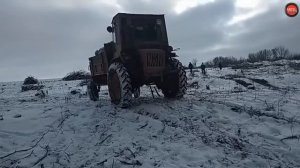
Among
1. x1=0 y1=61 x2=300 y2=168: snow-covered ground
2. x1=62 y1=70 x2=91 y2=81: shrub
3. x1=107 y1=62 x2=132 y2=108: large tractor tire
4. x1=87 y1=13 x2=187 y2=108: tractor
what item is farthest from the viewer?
x1=62 y1=70 x2=91 y2=81: shrub

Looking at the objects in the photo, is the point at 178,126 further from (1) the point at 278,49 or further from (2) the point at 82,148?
(1) the point at 278,49

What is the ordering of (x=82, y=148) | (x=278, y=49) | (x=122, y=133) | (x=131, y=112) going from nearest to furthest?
(x=82, y=148), (x=122, y=133), (x=131, y=112), (x=278, y=49)

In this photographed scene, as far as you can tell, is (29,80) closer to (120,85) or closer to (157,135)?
(120,85)

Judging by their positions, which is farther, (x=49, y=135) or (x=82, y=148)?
(x=49, y=135)

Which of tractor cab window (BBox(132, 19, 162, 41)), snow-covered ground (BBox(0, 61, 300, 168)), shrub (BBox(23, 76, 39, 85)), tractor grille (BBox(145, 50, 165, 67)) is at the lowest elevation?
snow-covered ground (BBox(0, 61, 300, 168))

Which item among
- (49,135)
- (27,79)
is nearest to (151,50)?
(49,135)

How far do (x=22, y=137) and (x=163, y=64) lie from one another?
5.49m

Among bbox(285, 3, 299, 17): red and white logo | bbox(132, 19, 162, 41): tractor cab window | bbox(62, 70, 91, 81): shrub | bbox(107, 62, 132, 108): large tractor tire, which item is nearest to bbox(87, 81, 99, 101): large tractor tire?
bbox(107, 62, 132, 108): large tractor tire

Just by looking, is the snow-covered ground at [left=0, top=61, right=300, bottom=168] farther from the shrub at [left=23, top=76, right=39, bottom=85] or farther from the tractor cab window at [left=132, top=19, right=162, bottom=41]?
the shrub at [left=23, top=76, right=39, bottom=85]

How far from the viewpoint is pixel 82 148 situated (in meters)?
8.48

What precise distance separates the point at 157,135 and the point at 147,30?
5.28m

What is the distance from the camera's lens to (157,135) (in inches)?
354

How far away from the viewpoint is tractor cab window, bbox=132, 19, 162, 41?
1274 centimetres

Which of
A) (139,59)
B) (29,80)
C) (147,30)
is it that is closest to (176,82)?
(139,59)
